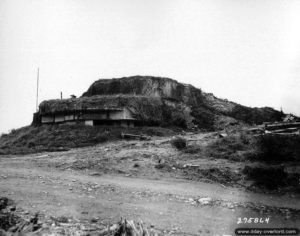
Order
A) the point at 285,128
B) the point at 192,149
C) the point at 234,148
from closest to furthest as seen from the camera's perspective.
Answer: the point at 234,148 → the point at 192,149 → the point at 285,128

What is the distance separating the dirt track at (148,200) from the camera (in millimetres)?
9086

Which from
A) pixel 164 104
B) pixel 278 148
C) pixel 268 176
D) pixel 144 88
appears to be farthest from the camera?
pixel 144 88

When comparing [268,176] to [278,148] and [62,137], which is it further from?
[62,137]

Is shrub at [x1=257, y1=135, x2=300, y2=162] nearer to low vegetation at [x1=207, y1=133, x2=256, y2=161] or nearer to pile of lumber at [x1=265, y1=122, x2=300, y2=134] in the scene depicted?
low vegetation at [x1=207, y1=133, x2=256, y2=161]

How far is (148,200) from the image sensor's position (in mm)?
11117

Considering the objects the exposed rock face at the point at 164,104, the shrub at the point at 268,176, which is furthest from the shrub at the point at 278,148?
the exposed rock face at the point at 164,104

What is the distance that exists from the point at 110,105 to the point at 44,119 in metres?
8.71

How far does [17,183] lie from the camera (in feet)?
44.3

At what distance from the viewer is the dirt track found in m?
9.09

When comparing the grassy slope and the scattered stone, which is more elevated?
the grassy slope

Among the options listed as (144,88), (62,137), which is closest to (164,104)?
(144,88)

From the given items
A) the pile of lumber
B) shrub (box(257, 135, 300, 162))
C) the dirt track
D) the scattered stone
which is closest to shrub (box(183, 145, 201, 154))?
shrub (box(257, 135, 300, 162))

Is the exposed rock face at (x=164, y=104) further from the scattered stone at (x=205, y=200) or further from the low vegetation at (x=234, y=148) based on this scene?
the scattered stone at (x=205, y=200)

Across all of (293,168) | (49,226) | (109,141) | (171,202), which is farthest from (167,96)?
(49,226)
